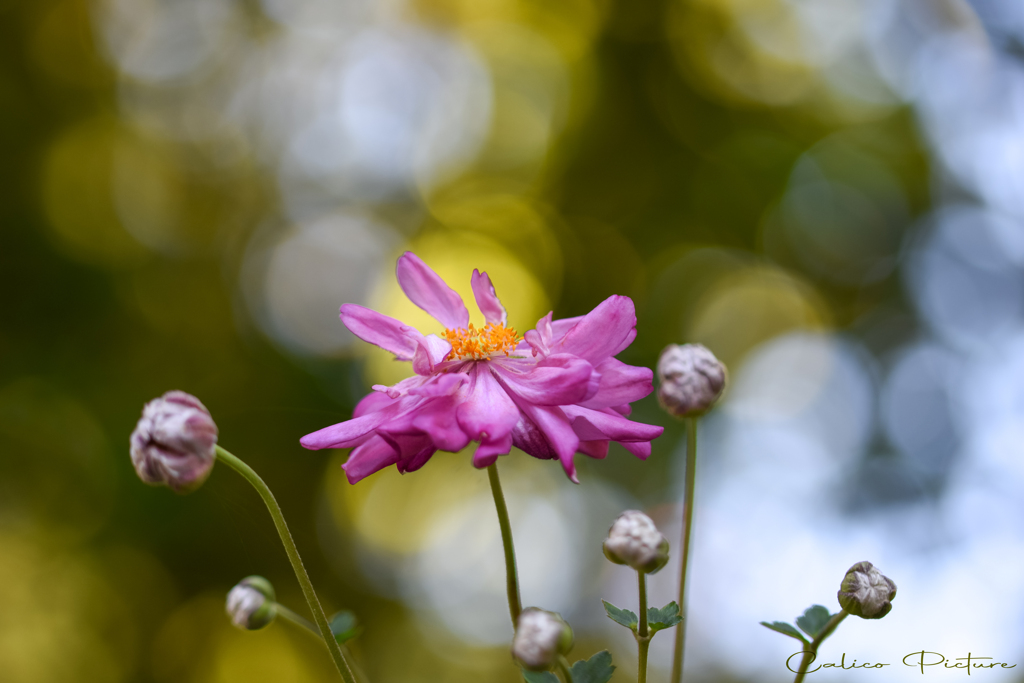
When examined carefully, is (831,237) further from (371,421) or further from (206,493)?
(371,421)

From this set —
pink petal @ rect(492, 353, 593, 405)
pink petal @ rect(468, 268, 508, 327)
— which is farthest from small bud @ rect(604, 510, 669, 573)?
pink petal @ rect(468, 268, 508, 327)

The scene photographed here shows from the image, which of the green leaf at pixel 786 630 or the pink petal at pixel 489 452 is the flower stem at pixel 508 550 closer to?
the pink petal at pixel 489 452

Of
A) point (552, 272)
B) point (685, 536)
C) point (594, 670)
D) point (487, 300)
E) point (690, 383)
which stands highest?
point (552, 272)

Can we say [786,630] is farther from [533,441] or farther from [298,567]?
[298,567]

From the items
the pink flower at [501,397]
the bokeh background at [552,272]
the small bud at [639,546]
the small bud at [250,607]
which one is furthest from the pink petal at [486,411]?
the bokeh background at [552,272]

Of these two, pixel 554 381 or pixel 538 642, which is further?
pixel 554 381

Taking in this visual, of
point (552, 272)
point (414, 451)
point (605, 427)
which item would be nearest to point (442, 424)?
point (414, 451)
